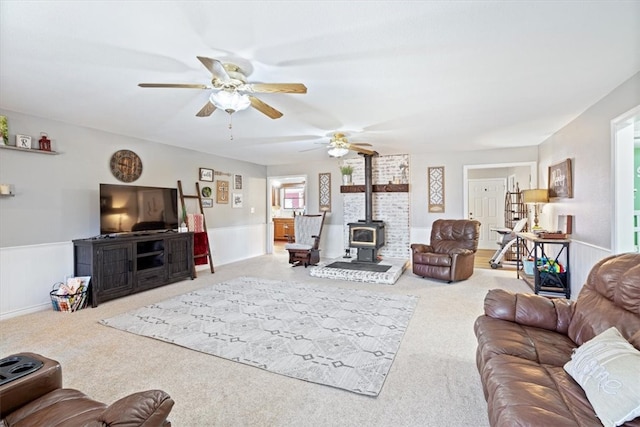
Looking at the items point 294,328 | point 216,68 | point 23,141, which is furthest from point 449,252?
point 23,141

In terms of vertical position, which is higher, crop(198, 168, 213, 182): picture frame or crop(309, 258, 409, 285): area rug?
crop(198, 168, 213, 182): picture frame

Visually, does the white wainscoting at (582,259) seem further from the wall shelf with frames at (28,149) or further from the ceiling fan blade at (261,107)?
the wall shelf with frames at (28,149)

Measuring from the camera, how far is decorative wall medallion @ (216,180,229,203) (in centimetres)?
655

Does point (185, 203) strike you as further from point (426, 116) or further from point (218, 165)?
point (426, 116)

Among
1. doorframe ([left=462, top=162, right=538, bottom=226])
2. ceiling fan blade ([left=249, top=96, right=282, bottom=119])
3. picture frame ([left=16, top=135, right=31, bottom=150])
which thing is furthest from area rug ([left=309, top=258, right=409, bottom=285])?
picture frame ([left=16, top=135, right=31, bottom=150])

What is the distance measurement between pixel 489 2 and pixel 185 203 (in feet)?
18.1

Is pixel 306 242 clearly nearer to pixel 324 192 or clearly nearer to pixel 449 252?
pixel 324 192

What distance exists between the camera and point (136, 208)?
456cm

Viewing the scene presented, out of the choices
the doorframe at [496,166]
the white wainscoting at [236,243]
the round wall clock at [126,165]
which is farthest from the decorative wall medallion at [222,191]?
the doorframe at [496,166]

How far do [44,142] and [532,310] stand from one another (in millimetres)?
5403

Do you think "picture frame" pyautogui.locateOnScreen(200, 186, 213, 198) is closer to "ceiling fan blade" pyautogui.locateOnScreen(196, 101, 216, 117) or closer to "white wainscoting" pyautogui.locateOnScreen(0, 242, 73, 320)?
"white wainscoting" pyautogui.locateOnScreen(0, 242, 73, 320)

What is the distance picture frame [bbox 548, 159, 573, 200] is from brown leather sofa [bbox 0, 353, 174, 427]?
16.7 ft

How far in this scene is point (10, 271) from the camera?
11.6 ft

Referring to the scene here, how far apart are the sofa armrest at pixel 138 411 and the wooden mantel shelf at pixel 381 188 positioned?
Result: 244 inches
